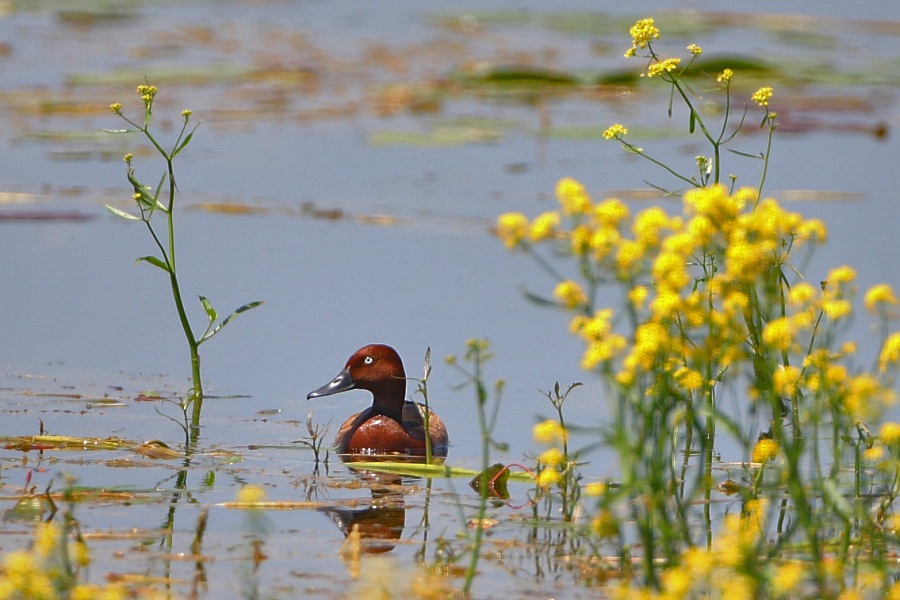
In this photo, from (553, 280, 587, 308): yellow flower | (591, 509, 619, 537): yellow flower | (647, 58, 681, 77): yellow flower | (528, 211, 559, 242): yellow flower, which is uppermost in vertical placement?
(647, 58, 681, 77): yellow flower

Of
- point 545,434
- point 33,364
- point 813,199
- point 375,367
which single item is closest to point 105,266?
point 33,364

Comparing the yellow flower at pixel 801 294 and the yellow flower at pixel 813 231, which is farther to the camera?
the yellow flower at pixel 813 231

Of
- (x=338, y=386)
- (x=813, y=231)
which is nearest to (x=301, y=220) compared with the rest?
(x=338, y=386)

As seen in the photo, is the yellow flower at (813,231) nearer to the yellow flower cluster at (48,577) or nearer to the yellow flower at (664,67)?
the yellow flower at (664,67)

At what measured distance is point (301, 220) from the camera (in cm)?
1019

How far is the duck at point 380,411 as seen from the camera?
654 centimetres

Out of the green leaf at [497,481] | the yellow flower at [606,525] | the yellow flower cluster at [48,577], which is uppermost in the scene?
the green leaf at [497,481]

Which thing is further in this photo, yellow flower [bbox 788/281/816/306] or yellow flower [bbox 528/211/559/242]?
yellow flower [bbox 788/281/816/306]

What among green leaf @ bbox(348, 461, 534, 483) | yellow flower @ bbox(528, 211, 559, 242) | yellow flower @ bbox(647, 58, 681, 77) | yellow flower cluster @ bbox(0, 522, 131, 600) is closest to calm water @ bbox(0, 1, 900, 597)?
green leaf @ bbox(348, 461, 534, 483)

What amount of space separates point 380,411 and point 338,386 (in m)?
0.22

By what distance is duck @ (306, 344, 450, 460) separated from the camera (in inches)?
257

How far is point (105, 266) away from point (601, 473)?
4.16 m

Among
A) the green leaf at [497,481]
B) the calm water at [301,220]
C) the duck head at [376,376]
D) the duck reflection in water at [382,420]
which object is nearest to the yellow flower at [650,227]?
the calm water at [301,220]

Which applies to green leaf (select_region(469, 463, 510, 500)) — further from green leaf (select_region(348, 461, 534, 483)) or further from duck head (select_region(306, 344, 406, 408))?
duck head (select_region(306, 344, 406, 408))
